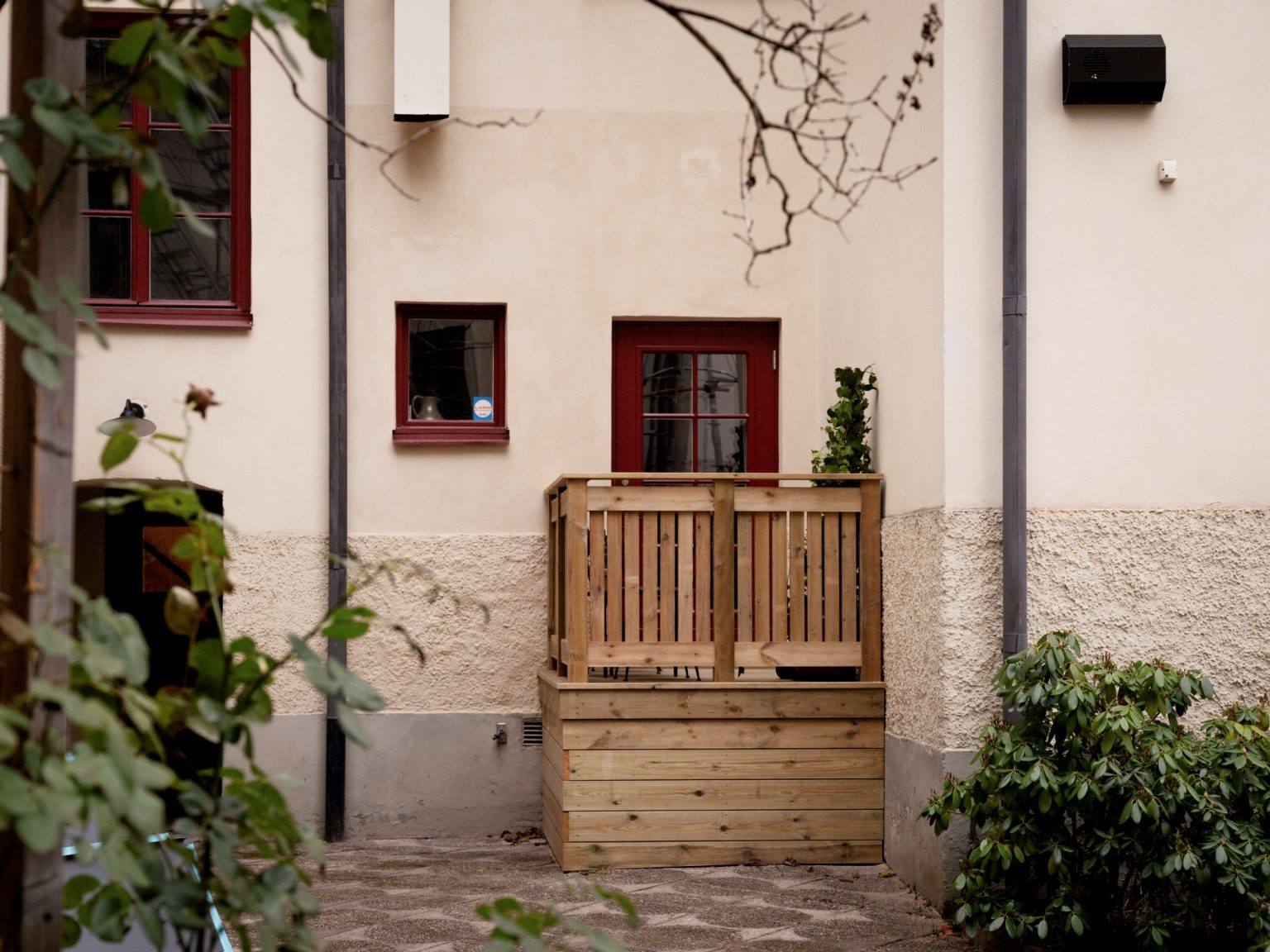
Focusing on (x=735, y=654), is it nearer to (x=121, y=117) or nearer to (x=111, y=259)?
(x=111, y=259)

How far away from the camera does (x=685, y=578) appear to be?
7027 mm

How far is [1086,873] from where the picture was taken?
5078mm

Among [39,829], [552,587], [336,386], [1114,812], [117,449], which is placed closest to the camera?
[39,829]

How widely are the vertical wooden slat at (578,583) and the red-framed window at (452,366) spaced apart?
151 centimetres

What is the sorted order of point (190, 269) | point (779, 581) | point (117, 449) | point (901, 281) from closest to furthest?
point (117, 449)
point (901, 281)
point (779, 581)
point (190, 269)

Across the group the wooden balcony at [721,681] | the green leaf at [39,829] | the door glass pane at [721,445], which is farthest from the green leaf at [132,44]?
Result: the door glass pane at [721,445]

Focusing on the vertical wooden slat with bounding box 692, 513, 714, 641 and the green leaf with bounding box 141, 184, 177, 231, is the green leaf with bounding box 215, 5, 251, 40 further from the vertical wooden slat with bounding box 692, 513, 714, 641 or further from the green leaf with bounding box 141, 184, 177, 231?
the vertical wooden slat with bounding box 692, 513, 714, 641

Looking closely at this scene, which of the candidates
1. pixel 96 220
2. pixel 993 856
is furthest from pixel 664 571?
pixel 96 220

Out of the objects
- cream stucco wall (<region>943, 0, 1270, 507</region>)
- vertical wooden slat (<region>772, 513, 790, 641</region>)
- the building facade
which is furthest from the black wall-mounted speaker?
vertical wooden slat (<region>772, 513, 790, 641</region>)

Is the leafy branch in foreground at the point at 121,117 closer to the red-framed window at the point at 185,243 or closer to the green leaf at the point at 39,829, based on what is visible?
the green leaf at the point at 39,829

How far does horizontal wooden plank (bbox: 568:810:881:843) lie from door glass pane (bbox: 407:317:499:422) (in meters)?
2.55

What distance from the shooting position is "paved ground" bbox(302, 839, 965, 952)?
5.59 meters

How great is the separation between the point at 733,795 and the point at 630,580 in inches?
43.5

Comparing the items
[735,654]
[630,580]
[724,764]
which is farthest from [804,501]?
[724,764]
